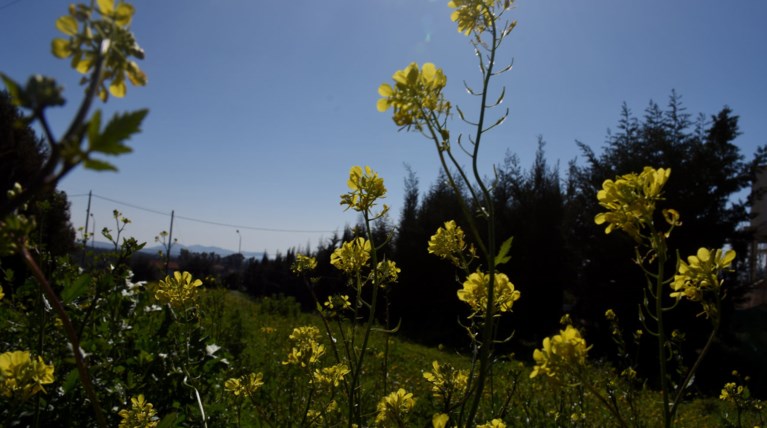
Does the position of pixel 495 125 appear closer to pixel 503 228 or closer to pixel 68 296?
pixel 68 296

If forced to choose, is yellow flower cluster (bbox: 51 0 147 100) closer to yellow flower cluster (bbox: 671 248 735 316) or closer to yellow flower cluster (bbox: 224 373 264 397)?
yellow flower cluster (bbox: 671 248 735 316)

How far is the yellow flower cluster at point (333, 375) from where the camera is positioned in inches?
85.2

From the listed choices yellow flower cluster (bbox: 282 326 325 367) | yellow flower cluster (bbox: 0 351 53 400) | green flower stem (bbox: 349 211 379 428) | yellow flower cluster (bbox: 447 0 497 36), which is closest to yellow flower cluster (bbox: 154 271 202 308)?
yellow flower cluster (bbox: 282 326 325 367)

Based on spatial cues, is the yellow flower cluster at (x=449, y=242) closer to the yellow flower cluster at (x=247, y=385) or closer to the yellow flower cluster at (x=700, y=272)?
the yellow flower cluster at (x=700, y=272)

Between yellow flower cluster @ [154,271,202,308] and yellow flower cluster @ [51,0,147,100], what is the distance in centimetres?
161

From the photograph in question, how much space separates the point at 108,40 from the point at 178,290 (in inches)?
67.8

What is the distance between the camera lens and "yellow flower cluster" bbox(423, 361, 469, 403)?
1.72 m

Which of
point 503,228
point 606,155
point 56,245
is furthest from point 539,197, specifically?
point 56,245

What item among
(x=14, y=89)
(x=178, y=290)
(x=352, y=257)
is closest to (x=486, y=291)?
(x=352, y=257)

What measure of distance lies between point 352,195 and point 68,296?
1068mm

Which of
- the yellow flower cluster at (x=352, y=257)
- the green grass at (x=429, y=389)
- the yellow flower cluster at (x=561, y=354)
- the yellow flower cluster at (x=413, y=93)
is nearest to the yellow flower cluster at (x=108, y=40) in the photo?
the yellow flower cluster at (x=413, y=93)

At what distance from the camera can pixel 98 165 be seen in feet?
1.42

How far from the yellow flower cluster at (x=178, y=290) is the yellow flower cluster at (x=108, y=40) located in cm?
161

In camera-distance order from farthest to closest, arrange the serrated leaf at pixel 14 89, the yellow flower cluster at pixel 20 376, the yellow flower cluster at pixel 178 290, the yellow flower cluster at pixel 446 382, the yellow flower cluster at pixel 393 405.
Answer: the yellow flower cluster at pixel 178 290 → the yellow flower cluster at pixel 446 382 → the yellow flower cluster at pixel 393 405 → the yellow flower cluster at pixel 20 376 → the serrated leaf at pixel 14 89
